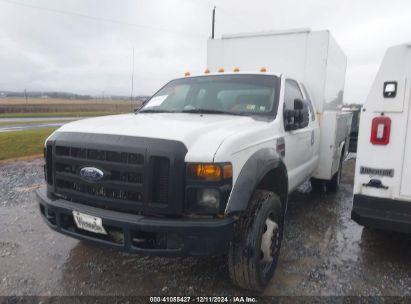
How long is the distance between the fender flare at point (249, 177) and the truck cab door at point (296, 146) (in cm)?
69

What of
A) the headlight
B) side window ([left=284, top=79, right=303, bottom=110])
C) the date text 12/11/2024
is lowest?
the date text 12/11/2024

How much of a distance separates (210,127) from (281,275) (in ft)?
5.11

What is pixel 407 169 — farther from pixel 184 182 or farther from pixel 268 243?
pixel 184 182

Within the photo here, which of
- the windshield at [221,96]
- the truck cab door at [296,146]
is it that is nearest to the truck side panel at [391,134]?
the truck cab door at [296,146]

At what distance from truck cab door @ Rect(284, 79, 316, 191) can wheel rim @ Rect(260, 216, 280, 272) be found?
0.91m

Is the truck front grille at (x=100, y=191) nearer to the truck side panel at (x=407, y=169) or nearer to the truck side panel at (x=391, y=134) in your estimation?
the truck side panel at (x=391, y=134)

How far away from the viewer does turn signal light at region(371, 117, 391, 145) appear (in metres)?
2.85

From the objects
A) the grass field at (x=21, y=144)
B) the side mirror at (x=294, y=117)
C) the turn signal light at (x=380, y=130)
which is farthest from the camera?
the grass field at (x=21, y=144)

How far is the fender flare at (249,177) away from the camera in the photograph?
2.30m

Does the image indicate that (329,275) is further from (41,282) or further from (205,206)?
(41,282)

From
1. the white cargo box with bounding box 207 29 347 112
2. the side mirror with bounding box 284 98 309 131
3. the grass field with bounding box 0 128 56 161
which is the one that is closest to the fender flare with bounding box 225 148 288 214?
the side mirror with bounding box 284 98 309 131

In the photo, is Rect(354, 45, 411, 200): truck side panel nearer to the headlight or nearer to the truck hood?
the truck hood

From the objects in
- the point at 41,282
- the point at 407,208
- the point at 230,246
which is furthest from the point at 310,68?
the point at 41,282

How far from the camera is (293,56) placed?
5078 mm
